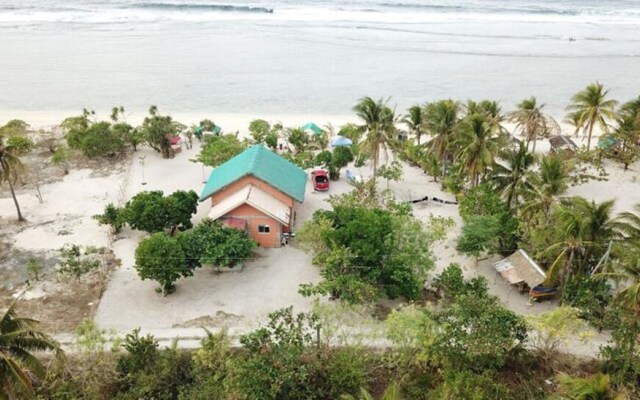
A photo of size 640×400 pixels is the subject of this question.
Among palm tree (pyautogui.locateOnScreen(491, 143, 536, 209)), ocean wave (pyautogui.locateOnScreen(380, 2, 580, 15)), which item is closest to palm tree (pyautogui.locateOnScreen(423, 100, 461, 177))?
palm tree (pyautogui.locateOnScreen(491, 143, 536, 209))

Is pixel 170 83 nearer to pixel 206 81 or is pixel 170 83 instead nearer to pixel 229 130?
pixel 206 81

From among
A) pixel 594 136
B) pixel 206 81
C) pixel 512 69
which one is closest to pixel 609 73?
pixel 512 69

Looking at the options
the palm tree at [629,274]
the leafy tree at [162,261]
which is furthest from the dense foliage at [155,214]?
the palm tree at [629,274]

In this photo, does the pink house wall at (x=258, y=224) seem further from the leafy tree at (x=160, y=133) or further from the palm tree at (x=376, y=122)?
the leafy tree at (x=160, y=133)

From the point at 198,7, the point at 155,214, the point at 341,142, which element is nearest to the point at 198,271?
the point at 155,214

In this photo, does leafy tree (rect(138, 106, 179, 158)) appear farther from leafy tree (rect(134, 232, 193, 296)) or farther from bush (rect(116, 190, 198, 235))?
leafy tree (rect(134, 232, 193, 296))
